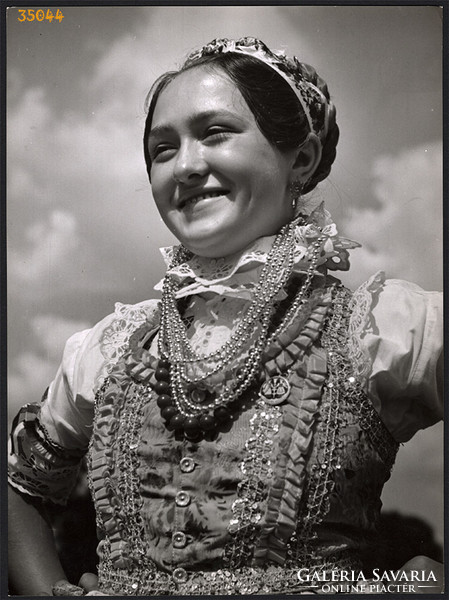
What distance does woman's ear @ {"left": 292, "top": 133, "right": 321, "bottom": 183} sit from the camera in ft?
4.85

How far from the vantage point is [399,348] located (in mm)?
1303

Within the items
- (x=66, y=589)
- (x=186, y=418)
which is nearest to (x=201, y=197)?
(x=186, y=418)

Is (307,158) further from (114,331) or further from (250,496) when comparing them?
(250,496)

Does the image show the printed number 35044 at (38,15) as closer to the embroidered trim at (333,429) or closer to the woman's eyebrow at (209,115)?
the woman's eyebrow at (209,115)

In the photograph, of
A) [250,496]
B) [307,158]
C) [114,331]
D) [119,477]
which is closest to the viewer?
[250,496]

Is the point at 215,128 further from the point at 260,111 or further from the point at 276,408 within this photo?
the point at 276,408

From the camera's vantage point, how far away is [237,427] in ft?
4.33

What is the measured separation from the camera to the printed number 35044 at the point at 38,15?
5.37 feet

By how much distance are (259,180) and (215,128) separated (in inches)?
4.4

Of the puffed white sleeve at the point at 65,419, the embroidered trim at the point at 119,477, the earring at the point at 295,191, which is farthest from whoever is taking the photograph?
the puffed white sleeve at the point at 65,419

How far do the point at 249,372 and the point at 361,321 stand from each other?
0.19m

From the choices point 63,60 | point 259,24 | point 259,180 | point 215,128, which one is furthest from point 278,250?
point 63,60

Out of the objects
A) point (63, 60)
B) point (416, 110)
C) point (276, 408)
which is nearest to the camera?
point (276, 408)

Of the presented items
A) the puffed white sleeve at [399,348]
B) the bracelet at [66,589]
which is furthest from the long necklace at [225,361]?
the bracelet at [66,589]
